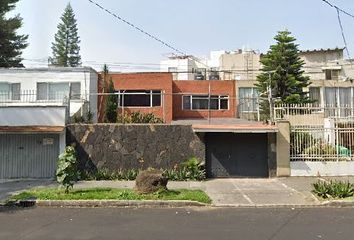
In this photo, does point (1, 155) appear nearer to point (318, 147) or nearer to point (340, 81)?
point (318, 147)

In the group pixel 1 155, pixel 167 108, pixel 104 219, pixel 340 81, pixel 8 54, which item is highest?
pixel 8 54

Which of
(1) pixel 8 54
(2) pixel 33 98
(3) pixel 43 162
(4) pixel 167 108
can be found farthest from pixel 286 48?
(1) pixel 8 54

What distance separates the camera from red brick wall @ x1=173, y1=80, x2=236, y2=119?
3491 cm

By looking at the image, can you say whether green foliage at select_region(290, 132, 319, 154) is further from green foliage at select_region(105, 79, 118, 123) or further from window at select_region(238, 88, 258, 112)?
window at select_region(238, 88, 258, 112)

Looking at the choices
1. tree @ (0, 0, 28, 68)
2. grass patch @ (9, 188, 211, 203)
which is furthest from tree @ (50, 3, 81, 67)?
grass patch @ (9, 188, 211, 203)

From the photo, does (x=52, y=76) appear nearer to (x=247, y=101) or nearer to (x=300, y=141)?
(x=300, y=141)

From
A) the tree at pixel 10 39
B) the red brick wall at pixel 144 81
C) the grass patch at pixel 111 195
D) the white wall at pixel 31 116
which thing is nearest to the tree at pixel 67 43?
the tree at pixel 10 39

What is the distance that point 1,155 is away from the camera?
1853cm

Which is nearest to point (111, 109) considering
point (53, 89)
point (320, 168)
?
point (53, 89)

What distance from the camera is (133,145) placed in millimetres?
18500

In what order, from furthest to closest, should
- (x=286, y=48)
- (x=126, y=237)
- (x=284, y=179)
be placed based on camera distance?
(x=286, y=48) < (x=284, y=179) < (x=126, y=237)

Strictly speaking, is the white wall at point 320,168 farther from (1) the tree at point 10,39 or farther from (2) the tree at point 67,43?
(2) the tree at point 67,43

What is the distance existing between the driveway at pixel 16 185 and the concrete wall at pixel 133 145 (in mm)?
1840

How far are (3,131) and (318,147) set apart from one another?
1306cm
